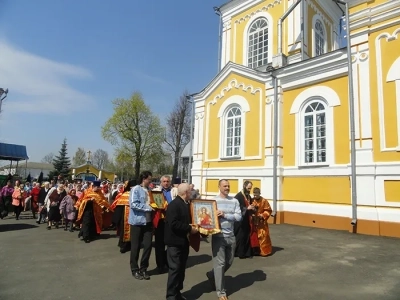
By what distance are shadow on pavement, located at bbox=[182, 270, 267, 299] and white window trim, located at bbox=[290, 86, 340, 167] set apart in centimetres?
701

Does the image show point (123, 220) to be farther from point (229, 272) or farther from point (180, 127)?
point (180, 127)

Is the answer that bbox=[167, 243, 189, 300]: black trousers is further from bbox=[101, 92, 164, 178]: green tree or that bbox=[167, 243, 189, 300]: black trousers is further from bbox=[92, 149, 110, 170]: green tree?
bbox=[92, 149, 110, 170]: green tree

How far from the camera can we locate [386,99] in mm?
10203

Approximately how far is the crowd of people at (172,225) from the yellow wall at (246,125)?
650 cm

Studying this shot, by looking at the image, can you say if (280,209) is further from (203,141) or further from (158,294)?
(158,294)

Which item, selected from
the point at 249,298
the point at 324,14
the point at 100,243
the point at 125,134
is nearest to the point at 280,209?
the point at 100,243

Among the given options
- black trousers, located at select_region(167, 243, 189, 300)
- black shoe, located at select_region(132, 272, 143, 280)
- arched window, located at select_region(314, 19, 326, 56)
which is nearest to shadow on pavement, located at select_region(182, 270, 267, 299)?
black trousers, located at select_region(167, 243, 189, 300)

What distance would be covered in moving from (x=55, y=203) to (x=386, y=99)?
12.4 meters

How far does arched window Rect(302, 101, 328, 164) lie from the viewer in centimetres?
1198

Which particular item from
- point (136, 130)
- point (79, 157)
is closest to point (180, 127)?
point (136, 130)

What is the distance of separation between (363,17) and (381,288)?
9640mm

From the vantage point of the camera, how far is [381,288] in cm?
520

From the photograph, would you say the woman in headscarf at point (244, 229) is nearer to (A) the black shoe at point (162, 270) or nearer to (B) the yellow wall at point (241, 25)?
(A) the black shoe at point (162, 270)

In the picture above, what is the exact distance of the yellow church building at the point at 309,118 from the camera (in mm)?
10133
